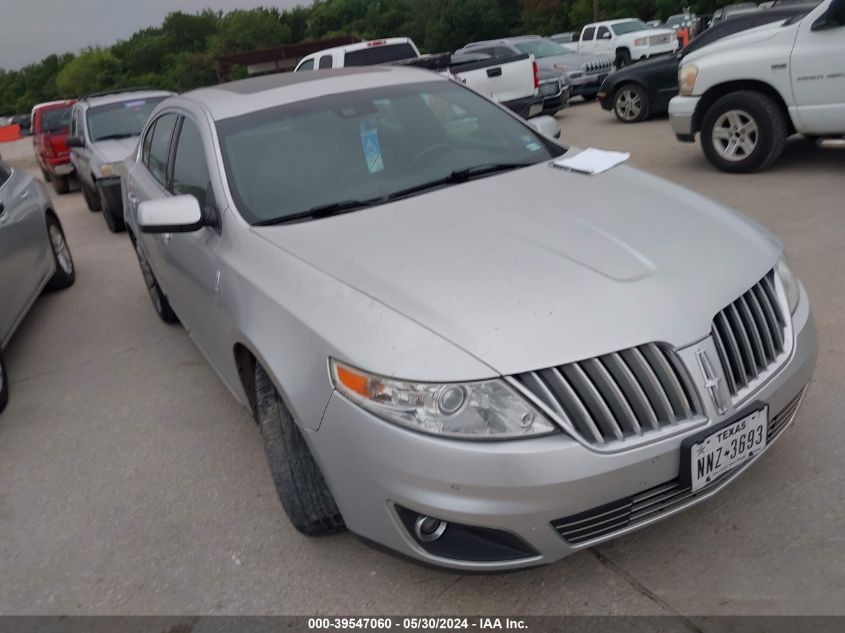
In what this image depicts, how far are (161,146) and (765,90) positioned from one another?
5.47 meters

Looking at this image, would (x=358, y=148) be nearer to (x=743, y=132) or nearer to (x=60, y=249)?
(x=60, y=249)

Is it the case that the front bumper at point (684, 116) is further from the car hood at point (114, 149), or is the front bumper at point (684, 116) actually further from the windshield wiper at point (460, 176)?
the car hood at point (114, 149)

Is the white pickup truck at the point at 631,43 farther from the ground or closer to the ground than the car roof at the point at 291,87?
closer to the ground

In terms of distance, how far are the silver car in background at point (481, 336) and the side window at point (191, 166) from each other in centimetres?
6

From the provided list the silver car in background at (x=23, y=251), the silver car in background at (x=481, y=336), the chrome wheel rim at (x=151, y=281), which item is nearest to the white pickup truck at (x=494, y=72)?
the silver car in background at (x=23, y=251)

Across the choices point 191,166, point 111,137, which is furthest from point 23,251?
point 111,137

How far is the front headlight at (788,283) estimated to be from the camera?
281 centimetres

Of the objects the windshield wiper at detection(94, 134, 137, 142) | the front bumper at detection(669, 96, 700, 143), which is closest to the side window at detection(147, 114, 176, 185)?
the front bumper at detection(669, 96, 700, 143)

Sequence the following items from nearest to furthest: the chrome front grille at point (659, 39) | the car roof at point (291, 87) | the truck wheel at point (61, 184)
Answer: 1. the car roof at point (291, 87)
2. the truck wheel at point (61, 184)
3. the chrome front grille at point (659, 39)

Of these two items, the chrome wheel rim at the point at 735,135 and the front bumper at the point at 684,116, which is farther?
the front bumper at the point at 684,116

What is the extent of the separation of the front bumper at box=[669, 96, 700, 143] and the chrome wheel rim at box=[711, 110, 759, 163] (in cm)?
26

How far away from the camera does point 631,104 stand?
11.9 m

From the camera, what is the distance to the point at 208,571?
9.54 feet

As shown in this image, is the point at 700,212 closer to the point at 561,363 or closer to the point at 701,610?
the point at 561,363
